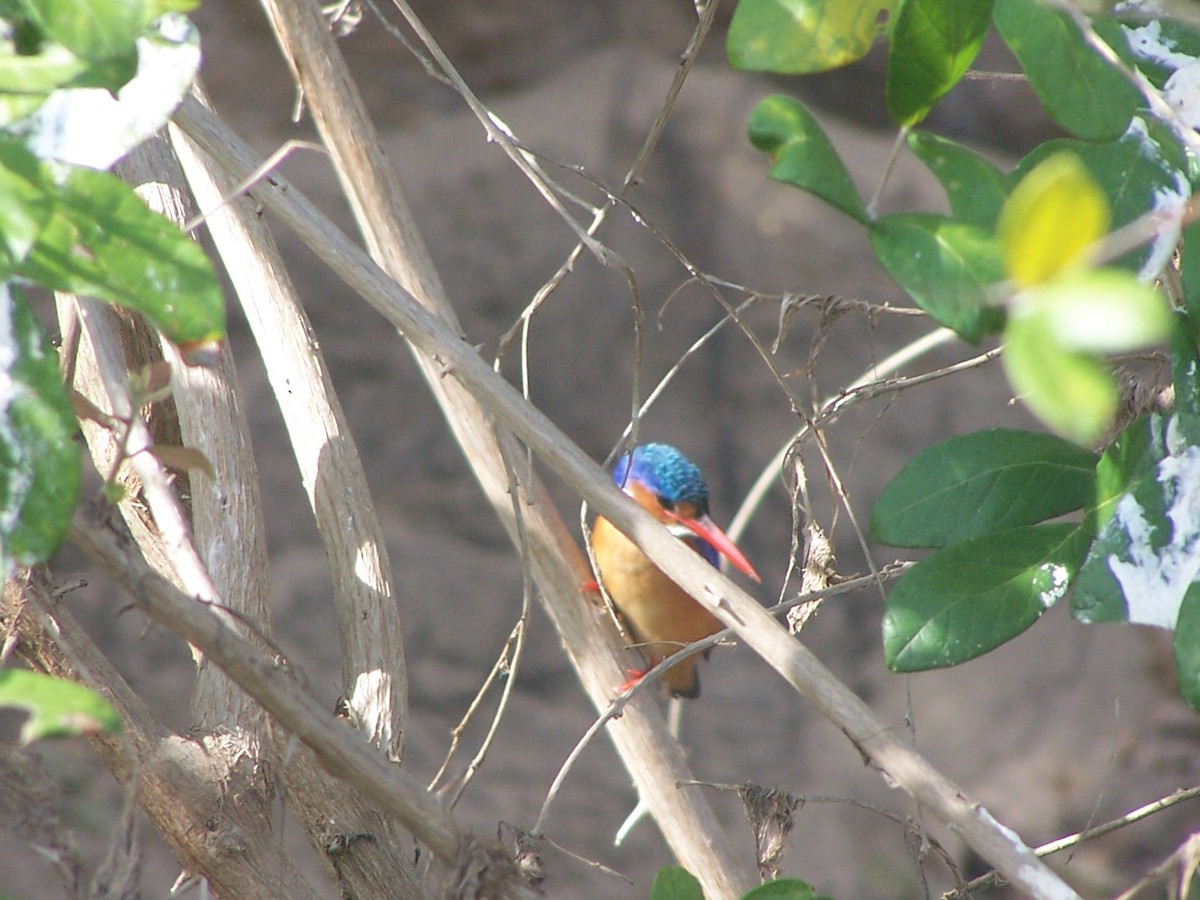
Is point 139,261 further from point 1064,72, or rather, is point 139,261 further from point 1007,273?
point 1064,72

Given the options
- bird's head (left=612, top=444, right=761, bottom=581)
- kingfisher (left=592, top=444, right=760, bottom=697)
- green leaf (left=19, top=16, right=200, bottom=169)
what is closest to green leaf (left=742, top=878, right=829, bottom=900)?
green leaf (left=19, top=16, right=200, bottom=169)

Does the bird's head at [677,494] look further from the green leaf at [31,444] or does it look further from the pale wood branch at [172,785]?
the green leaf at [31,444]

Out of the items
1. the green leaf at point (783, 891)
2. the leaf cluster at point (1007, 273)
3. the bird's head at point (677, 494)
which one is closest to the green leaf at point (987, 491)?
the leaf cluster at point (1007, 273)

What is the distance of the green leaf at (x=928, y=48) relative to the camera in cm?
66

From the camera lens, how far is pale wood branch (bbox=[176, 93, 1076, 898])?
661mm

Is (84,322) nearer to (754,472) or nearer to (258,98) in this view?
(258,98)

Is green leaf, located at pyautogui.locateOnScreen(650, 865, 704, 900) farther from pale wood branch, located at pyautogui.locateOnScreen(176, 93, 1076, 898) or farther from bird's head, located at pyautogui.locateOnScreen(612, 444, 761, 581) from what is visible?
bird's head, located at pyautogui.locateOnScreen(612, 444, 761, 581)

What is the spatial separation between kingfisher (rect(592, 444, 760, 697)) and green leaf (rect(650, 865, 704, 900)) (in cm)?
108

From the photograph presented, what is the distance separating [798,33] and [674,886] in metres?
0.60

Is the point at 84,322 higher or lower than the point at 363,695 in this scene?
higher

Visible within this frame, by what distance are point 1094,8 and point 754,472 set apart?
3.19 m

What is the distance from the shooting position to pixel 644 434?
12.3 feet

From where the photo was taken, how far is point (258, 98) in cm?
336

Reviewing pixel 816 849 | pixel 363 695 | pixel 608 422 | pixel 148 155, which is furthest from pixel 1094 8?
pixel 816 849
